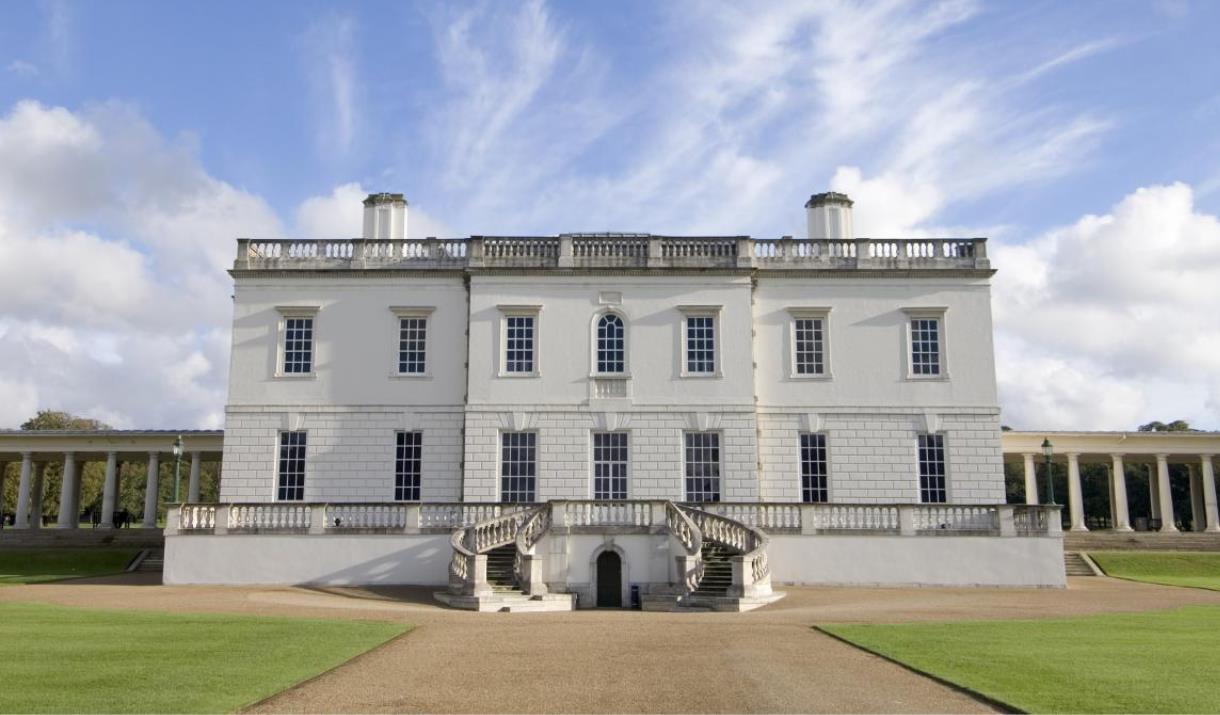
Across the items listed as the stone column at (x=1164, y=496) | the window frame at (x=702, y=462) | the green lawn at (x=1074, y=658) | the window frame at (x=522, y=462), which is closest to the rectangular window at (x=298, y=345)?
the window frame at (x=522, y=462)

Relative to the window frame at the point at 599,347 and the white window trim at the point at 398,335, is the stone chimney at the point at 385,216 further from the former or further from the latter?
the window frame at the point at 599,347

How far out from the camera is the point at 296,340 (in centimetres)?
3325

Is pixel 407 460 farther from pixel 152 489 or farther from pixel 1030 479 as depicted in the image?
pixel 1030 479

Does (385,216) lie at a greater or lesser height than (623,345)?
greater

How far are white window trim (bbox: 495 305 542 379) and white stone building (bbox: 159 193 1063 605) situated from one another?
0.06 m

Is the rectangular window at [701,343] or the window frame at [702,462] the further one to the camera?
the rectangular window at [701,343]

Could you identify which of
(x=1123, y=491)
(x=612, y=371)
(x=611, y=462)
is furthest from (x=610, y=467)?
(x=1123, y=491)

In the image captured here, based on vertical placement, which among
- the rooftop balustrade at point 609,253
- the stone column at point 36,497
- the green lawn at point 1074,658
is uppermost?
the rooftop balustrade at point 609,253

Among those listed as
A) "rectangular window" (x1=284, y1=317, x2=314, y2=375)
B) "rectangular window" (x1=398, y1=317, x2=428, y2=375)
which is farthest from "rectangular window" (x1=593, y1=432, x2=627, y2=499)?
"rectangular window" (x1=284, y1=317, x2=314, y2=375)

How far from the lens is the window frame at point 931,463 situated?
32.2 meters

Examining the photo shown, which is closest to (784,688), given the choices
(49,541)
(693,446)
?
(693,446)

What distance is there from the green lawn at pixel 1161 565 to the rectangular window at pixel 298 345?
1038 inches

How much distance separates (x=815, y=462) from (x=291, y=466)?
1630 centimetres

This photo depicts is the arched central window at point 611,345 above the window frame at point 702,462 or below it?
above
